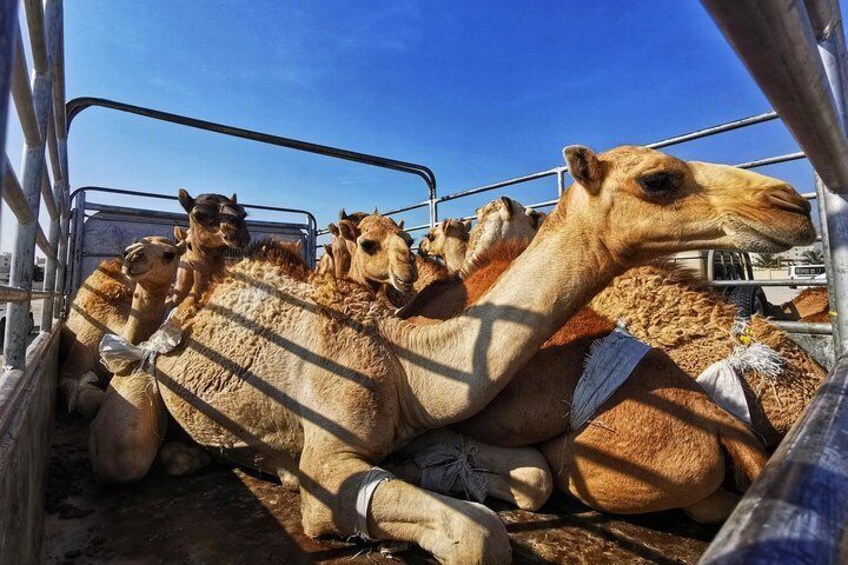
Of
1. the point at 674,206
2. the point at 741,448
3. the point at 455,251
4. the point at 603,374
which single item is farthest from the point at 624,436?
the point at 455,251

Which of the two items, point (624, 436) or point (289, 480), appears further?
point (289, 480)

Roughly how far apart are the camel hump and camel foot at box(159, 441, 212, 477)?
9.07 ft

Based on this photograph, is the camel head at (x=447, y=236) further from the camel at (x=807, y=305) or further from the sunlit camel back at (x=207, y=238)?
the camel at (x=807, y=305)

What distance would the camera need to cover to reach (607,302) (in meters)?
3.08

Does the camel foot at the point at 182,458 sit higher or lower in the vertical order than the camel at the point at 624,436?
lower

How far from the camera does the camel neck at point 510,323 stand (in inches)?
88.0

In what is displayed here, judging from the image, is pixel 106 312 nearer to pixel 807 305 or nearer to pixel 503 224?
pixel 503 224

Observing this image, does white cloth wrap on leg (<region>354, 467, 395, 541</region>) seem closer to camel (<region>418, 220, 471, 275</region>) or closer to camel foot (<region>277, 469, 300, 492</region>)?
camel foot (<region>277, 469, 300, 492</region>)

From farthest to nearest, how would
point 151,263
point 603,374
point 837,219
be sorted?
point 151,263 < point 603,374 < point 837,219

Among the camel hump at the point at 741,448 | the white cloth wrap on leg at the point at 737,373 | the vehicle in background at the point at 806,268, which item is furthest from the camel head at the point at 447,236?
the camel hump at the point at 741,448

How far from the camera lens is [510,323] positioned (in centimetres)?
225

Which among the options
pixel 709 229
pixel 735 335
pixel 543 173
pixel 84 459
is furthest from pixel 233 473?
pixel 543 173

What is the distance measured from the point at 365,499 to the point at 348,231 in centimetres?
369

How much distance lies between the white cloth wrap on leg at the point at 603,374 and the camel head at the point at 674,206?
1.51ft
